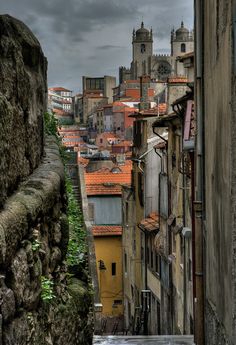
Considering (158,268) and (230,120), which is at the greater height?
(230,120)

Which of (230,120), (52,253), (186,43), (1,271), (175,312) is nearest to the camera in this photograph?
(1,271)

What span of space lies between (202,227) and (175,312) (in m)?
10.1

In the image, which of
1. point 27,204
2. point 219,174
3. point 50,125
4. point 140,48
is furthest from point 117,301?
point 140,48

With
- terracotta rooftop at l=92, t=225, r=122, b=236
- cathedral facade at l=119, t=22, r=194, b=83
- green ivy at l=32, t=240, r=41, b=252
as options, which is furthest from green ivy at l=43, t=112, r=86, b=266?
cathedral facade at l=119, t=22, r=194, b=83

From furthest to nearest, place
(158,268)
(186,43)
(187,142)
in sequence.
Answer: (186,43)
(158,268)
(187,142)

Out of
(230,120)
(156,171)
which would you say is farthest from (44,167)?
(156,171)

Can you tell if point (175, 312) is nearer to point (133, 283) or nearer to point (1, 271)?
point (133, 283)

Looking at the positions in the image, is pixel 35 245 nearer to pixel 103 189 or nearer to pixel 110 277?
pixel 110 277

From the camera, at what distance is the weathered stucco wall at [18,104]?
5.26 meters

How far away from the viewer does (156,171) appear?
86.8 feet

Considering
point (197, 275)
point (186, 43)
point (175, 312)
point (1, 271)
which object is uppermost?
point (186, 43)

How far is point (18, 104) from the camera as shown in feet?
19.4

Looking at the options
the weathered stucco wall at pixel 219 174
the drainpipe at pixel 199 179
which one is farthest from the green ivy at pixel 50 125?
the weathered stucco wall at pixel 219 174

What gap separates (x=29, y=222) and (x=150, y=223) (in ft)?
67.3
